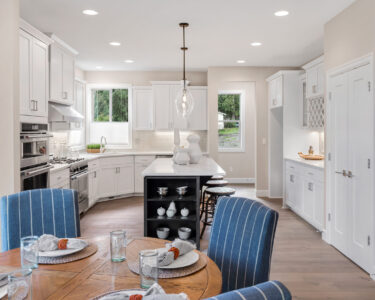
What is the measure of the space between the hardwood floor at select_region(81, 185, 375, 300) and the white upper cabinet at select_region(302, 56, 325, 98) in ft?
6.33

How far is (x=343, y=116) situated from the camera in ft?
12.3

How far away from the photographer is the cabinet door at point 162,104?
7391 millimetres

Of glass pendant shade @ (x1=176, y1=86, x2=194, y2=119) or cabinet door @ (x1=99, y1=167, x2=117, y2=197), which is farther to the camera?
cabinet door @ (x1=99, y1=167, x2=117, y2=197)

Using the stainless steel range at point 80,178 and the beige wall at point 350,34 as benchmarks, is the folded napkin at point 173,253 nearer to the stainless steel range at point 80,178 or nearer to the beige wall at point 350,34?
the beige wall at point 350,34

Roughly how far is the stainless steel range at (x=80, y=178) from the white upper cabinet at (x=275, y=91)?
3.51 metres

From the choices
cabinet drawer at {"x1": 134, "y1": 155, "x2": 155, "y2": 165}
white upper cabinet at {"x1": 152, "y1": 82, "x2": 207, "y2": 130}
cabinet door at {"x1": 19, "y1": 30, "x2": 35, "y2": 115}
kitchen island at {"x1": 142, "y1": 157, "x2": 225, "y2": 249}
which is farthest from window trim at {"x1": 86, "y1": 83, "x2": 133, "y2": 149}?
kitchen island at {"x1": 142, "y1": 157, "x2": 225, "y2": 249}

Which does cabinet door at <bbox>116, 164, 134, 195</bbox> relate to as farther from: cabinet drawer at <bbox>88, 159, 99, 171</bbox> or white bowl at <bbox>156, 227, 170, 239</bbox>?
white bowl at <bbox>156, 227, 170, 239</bbox>

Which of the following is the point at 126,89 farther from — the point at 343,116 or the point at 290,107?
the point at 343,116

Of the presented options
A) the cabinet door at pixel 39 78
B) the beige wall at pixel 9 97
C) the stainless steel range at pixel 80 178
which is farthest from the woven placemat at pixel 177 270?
the stainless steel range at pixel 80 178

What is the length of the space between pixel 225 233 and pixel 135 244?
1.51ft

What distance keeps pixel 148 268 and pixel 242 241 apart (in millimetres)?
613

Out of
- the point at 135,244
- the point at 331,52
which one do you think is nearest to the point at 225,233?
the point at 135,244

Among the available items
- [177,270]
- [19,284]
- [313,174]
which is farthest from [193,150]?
[19,284]

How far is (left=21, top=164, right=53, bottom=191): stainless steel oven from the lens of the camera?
10.8 ft
